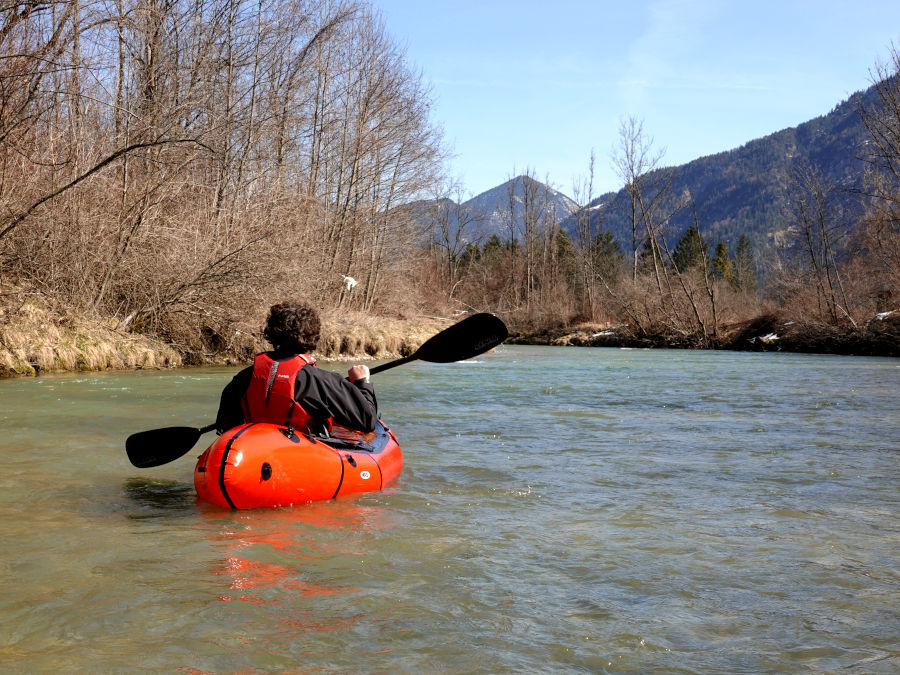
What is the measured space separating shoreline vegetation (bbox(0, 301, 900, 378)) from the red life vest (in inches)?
320

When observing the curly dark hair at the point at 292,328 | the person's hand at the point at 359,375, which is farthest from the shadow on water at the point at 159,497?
the person's hand at the point at 359,375

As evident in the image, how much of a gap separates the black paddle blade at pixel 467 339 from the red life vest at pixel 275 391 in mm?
1702

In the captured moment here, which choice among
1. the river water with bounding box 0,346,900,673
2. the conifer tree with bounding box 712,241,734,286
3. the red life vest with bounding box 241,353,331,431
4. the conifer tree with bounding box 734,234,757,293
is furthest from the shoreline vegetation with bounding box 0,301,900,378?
the conifer tree with bounding box 734,234,757,293

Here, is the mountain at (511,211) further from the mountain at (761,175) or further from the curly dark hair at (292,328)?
the mountain at (761,175)

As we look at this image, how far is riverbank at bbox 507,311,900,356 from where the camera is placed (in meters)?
20.3

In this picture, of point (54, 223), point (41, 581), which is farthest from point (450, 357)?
point (54, 223)

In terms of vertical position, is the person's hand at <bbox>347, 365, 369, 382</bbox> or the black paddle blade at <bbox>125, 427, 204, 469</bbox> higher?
the person's hand at <bbox>347, 365, 369, 382</bbox>

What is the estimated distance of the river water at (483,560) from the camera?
2.48 meters

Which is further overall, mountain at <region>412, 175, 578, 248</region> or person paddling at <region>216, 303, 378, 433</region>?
mountain at <region>412, 175, 578, 248</region>

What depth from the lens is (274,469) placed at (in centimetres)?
409

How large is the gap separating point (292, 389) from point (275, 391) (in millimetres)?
94

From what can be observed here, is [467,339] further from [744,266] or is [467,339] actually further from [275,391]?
[744,266]

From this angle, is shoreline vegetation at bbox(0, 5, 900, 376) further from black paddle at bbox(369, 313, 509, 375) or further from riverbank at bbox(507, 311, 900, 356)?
black paddle at bbox(369, 313, 509, 375)

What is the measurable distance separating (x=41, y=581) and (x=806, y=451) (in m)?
5.42
